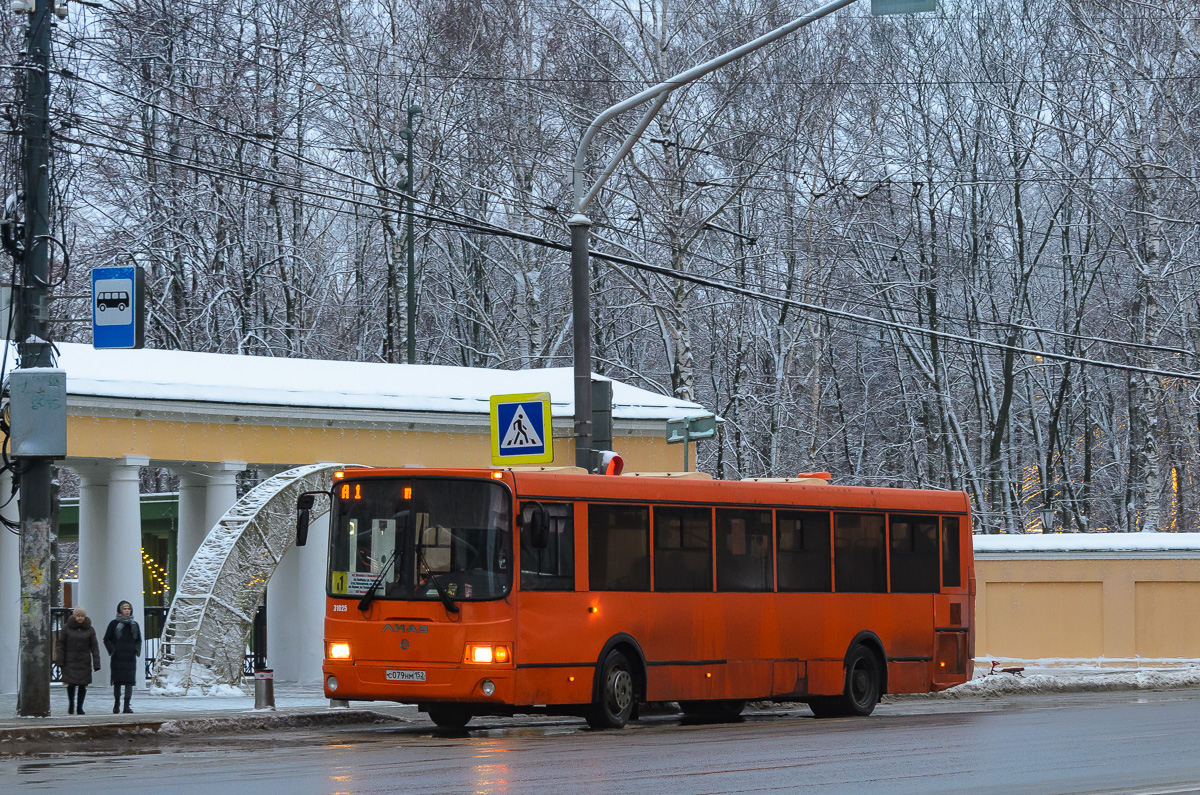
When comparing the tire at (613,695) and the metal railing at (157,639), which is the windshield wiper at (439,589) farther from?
the metal railing at (157,639)

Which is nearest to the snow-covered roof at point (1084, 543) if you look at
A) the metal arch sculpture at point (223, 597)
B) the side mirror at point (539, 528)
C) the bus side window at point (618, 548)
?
the metal arch sculpture at point (223, 597)

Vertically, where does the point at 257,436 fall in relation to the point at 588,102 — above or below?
below

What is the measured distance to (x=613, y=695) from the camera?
1825cm

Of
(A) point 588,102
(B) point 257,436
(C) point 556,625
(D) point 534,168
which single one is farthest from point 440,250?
(C) point 556,625

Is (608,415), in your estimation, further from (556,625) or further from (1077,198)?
(1077,198)

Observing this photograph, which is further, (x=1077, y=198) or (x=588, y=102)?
(x=1077, y=198)

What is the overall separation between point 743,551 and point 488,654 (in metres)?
4.23

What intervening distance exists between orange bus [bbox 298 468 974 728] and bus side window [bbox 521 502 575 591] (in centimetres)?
2

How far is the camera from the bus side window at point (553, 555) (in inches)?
688

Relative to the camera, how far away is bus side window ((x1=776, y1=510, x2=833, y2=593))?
2061 cm

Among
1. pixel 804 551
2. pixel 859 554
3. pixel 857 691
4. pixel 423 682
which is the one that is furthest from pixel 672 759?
pixel 859 554

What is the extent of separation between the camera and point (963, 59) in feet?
145

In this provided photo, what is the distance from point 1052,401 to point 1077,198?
6241mm

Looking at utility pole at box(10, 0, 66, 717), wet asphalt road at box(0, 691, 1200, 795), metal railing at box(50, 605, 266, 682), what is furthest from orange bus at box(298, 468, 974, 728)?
metal railing at box(50, 605, 266, 682)
